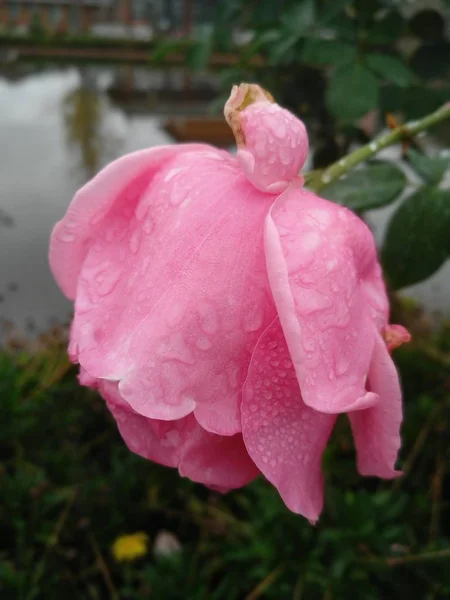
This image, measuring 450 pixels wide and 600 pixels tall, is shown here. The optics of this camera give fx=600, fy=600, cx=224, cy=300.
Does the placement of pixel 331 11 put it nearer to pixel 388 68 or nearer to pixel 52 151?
pixel 388 68

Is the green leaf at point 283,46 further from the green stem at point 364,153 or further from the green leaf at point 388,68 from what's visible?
the green stem at point 364,153

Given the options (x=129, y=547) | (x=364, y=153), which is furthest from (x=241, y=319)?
(x=129, y=547)

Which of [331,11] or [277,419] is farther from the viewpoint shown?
[331,11]

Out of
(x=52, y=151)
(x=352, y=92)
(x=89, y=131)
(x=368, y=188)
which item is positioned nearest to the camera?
(x=368, y=188)

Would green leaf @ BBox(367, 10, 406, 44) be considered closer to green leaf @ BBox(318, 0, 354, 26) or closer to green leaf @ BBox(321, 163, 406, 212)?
green leaf @ BBox(318, 0, 354, 26)

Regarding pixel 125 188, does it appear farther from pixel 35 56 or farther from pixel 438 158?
pixel 35 56

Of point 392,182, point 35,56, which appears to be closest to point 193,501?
point 392,182

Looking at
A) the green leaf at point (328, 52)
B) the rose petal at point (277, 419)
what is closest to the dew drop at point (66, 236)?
the rose petal at point (277, 419)
